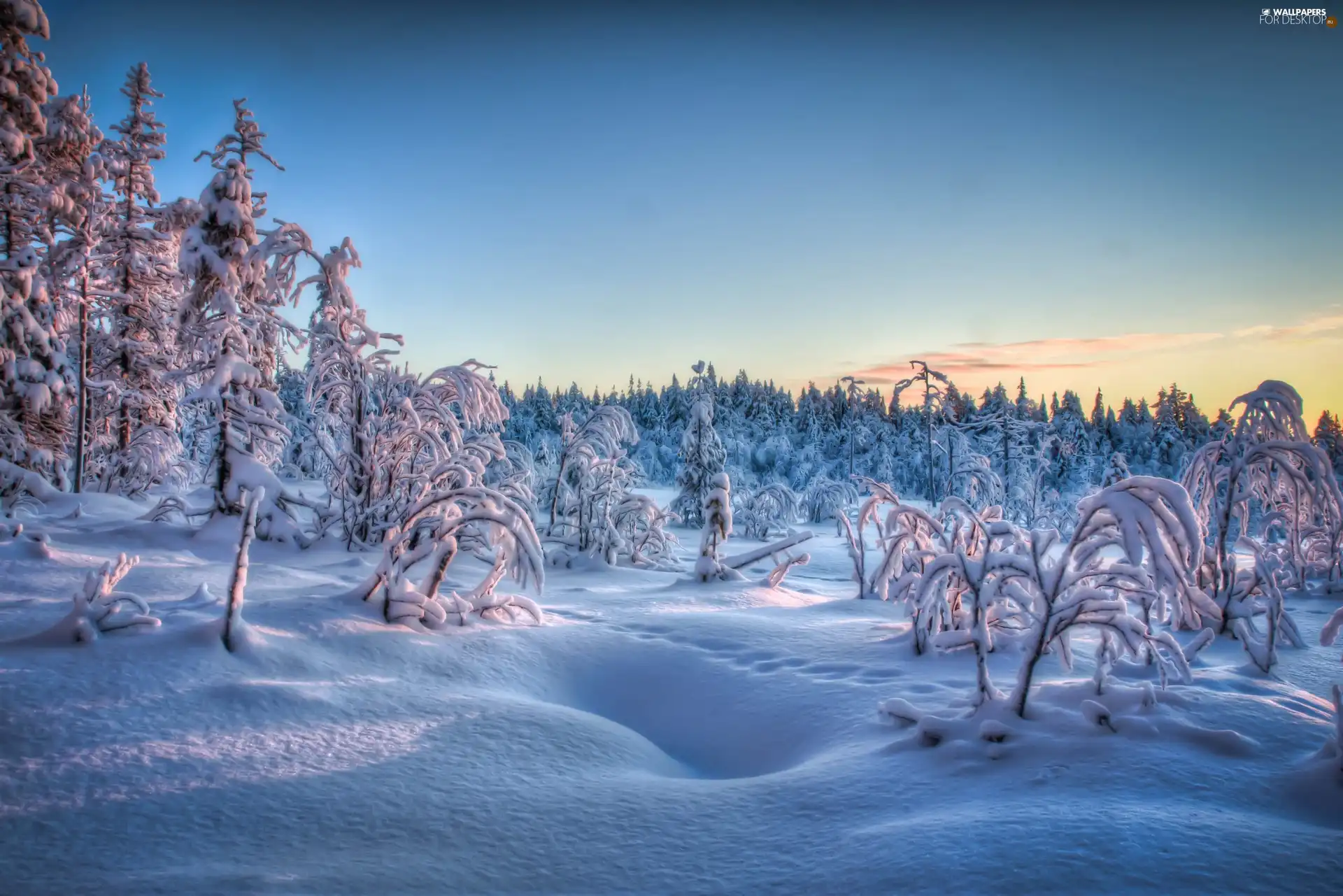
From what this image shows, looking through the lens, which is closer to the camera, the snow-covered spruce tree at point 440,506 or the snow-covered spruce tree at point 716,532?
the snow-covered spruce tree at point 440,506

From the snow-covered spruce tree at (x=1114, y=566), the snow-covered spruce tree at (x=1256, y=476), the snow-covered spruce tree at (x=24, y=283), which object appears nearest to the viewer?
the snow-covered spruce tree at (x=1114, y=566)

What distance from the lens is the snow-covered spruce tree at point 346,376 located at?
34.8 feet

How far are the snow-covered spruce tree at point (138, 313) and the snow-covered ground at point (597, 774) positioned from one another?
14.7 metres

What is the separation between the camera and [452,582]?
10305 millimetres

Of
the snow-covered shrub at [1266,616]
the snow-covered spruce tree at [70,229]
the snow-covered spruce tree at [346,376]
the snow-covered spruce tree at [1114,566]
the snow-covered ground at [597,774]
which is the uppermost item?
the snow-covered spruce tree at [70,229]

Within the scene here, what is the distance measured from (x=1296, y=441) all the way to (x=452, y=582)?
10.8 metres

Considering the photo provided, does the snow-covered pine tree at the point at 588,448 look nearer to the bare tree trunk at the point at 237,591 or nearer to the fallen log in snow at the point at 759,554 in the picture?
the fallen log in snow at the point at 759,554

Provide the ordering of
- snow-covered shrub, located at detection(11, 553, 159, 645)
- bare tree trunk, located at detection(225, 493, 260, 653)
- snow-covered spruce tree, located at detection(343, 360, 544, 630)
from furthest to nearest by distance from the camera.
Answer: snow-covered spruce tree, located at detection(343, 360, 544, 630) < bare tree trunk, located at detection(225, 493, 260, 653) < snow-covered shrub, located at detection(11, 553, 159, 645)

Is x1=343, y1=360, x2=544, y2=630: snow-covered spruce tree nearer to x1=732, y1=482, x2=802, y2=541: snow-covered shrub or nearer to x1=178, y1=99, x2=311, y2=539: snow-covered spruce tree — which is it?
x1=178, y1=99, x2=311, y2=539: snow-covered spruce tree

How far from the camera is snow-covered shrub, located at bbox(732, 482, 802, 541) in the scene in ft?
88.4

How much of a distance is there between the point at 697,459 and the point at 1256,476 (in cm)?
2190

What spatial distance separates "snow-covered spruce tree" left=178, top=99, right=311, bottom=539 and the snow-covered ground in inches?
236

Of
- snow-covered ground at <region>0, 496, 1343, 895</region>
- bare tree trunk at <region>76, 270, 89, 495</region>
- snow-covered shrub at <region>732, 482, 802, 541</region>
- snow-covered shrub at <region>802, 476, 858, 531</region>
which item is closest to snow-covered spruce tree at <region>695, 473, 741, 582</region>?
snow-covered ground at <region>0, 496, 1343, 895</region>

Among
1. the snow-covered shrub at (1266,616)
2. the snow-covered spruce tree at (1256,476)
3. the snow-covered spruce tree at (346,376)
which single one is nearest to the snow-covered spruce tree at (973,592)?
the snow-covered shrub at (1266,616)
